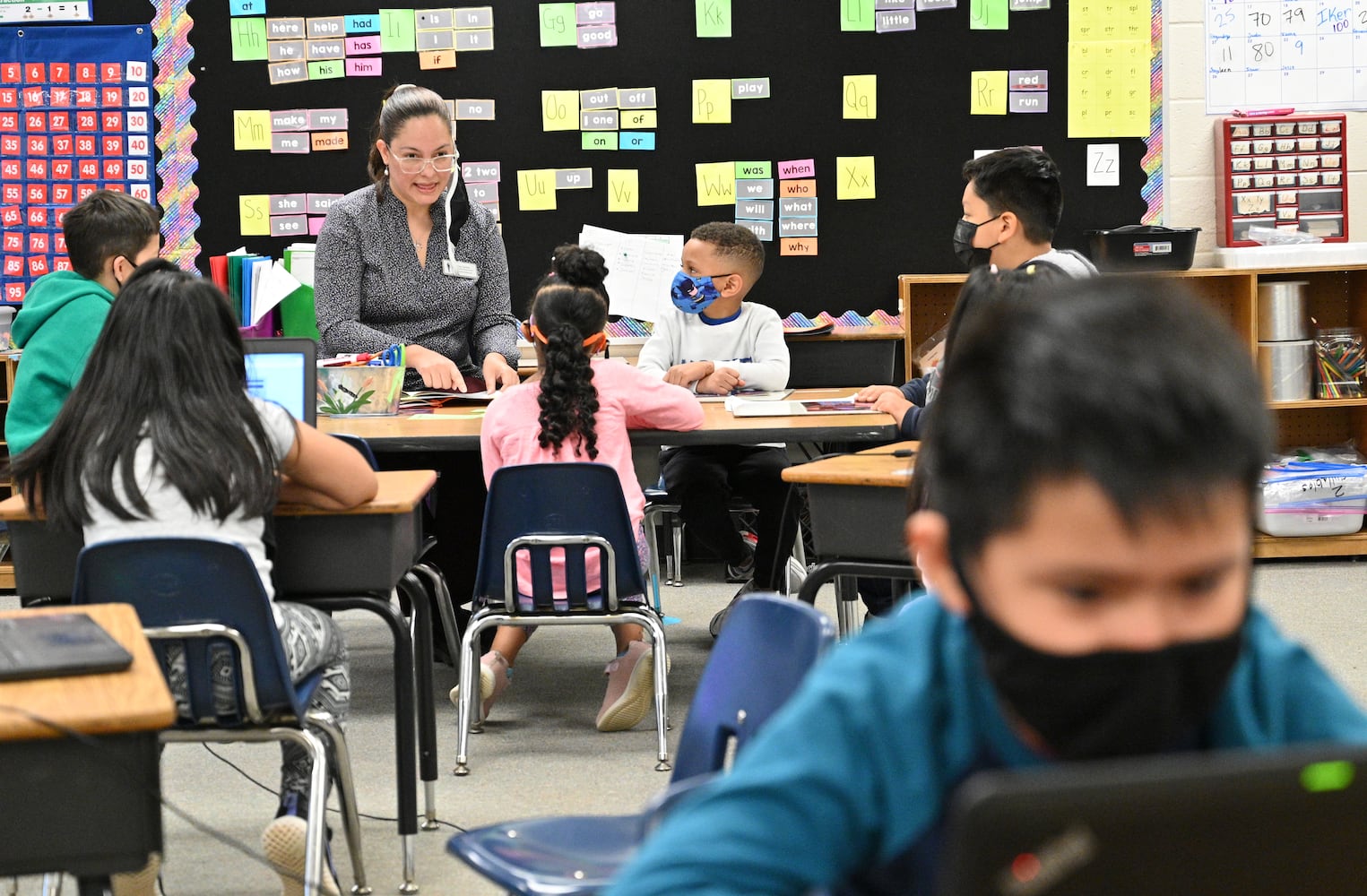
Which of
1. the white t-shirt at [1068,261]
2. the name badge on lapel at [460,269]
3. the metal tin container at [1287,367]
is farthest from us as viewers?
the metal tin container at [1287,367]

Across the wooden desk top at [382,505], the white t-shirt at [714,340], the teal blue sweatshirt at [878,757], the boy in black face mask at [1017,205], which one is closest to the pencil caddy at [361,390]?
the white t-shirt at [714,340]

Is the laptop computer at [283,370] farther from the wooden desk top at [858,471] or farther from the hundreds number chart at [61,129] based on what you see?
the hundreds number chart at [61,129]

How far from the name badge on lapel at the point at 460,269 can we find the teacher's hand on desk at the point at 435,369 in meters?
0.23

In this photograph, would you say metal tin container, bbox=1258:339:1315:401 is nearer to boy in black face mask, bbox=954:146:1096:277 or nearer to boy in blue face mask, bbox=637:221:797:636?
boy in blue face mask, bbox=637:221:797:636

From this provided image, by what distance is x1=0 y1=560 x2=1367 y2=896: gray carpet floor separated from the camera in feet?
8.41

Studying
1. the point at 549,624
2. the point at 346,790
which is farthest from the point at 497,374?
the point at 346,790

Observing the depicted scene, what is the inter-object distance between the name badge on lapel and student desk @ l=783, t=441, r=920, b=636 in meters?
1.52

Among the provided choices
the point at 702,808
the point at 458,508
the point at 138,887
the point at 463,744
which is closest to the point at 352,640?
the point at 458,508

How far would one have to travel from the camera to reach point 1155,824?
1.82 ft

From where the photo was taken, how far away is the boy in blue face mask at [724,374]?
3.92 meters

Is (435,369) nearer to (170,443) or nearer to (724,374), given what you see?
(724,374)

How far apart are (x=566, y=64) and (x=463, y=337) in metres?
1.88

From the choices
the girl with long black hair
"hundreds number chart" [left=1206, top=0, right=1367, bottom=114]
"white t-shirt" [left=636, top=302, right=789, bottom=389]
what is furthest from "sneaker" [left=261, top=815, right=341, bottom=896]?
"hundreds number chart" [left=1206, top=0, right=1367, bottom=114]

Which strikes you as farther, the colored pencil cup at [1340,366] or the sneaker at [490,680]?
the colored pencil cup at [1340,366]
